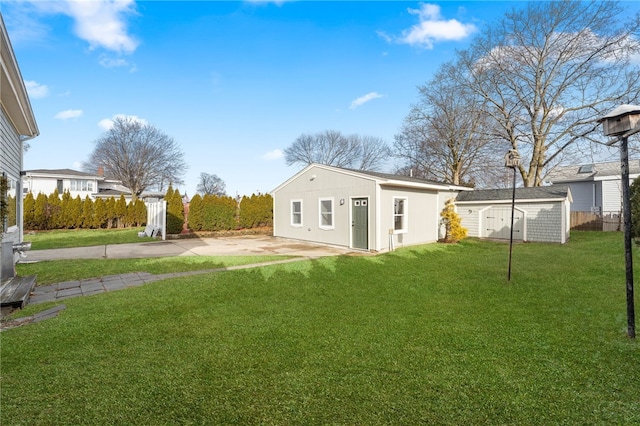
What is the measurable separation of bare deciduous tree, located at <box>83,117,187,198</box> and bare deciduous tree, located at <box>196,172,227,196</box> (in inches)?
664

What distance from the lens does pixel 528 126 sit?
1973 cm

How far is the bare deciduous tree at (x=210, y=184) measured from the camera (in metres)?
49.7

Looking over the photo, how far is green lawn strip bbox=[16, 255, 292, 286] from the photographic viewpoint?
6469 millimetres

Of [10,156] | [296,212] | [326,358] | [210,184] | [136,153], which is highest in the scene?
[136,153]

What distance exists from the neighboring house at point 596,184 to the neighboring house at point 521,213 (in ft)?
37.6

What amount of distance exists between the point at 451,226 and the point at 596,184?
1976 cm

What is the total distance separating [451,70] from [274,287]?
21.1 metres

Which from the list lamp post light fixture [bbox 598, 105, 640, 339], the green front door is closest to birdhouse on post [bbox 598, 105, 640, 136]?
lamp post light fixture [bbox 598, 105, 640, 339]

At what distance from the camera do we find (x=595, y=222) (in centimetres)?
1739

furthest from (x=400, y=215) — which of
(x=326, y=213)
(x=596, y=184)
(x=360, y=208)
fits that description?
(x=596, y=184)

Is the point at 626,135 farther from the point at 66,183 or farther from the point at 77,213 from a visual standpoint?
the point at 66,183

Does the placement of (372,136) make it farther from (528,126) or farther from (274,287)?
(274,287)

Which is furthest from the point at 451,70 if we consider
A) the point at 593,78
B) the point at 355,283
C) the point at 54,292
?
the point at 54,292

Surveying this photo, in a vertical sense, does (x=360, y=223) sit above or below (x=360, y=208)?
below
